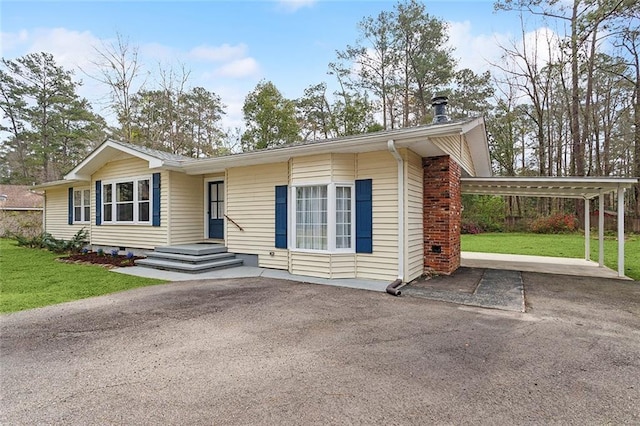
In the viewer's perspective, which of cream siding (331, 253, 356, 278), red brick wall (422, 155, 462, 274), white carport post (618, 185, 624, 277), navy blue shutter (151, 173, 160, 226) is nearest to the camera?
cream siding (331, 253, 356, 278)

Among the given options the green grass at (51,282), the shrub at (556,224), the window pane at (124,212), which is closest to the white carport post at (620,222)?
the green grass at (51,282)

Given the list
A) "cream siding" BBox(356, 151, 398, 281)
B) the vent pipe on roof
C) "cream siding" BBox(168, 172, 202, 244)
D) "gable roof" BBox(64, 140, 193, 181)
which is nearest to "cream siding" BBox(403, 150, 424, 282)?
"cream siding" BBox(356, 151, 398, 281)

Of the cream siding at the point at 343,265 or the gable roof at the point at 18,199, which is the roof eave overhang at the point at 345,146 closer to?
the cream siding at the point at 343,265

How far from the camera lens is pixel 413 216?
263 inches

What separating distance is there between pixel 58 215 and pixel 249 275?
11.1 m

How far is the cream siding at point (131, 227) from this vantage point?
355 inches

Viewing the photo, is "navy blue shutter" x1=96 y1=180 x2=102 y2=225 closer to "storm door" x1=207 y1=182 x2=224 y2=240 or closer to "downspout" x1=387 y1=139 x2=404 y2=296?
"storm door" x1=207 y1=182 x2=224 y2=240

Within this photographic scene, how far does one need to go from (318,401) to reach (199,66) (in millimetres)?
20887

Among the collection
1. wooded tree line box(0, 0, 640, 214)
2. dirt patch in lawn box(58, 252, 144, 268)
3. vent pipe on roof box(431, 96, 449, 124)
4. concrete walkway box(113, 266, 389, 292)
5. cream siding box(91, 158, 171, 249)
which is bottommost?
concrete walkway box(113, 266, 389, 292)

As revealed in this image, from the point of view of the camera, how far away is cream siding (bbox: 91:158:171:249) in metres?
9.01

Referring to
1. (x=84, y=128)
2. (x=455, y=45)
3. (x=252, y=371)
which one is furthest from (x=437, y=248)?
(x=84, y=128)

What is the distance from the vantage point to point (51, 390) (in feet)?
8.23

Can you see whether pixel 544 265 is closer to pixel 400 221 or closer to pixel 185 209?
pixel 400 221

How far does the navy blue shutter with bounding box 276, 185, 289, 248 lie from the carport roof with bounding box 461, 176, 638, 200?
457 cm
